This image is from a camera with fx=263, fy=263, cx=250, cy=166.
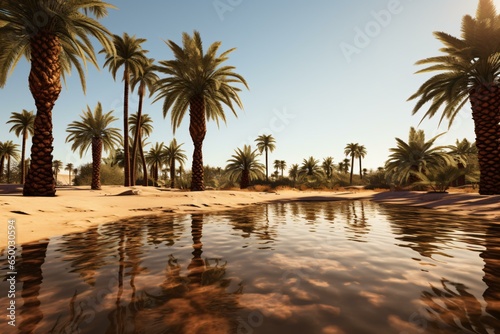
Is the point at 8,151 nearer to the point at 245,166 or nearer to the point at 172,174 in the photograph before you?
the point at 172,174

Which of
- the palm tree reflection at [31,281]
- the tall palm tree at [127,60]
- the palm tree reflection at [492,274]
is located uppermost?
the tall palm tree at [127,60]

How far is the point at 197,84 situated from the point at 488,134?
614 inches

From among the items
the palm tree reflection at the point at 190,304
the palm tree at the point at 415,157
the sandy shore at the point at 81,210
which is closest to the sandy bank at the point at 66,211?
the sandy shore at the point at 81,210

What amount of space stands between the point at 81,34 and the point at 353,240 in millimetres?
13921

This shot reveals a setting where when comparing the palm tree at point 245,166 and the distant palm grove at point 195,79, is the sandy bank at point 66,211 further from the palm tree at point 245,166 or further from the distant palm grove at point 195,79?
the palm tree at point 245,166

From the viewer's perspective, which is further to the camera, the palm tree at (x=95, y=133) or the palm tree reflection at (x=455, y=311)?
the palm tree at (x=95, y=133)

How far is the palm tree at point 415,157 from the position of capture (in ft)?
62.6

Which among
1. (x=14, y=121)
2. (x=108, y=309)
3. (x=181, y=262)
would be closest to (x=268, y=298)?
(x=108, y=309)

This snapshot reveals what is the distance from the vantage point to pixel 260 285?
2389 mm

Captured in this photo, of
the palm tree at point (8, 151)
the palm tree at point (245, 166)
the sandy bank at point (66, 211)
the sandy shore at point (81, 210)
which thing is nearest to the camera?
the sandy bank at point (66, 211)

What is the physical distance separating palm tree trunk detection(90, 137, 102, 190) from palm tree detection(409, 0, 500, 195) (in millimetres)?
24994

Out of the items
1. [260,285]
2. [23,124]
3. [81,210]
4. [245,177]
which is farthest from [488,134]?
[23,124]

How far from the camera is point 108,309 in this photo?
75.5 inches

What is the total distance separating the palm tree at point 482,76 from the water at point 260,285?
33.3 feet
